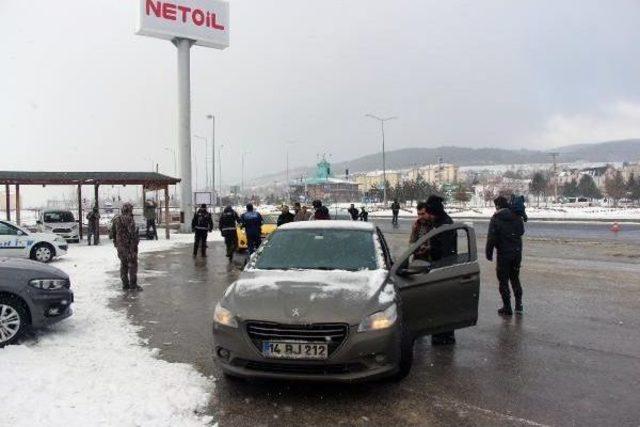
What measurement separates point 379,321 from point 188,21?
3265 centimetres

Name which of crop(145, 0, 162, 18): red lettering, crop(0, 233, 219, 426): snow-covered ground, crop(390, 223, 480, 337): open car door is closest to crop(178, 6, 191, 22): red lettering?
crop(145, 0, 162, 18): red lettering

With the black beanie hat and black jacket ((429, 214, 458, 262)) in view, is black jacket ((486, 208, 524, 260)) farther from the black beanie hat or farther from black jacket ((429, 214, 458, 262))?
black jacket ((429, 214, 458, 262))

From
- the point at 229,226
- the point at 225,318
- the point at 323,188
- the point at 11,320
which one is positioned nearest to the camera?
Result: the point at 225,318

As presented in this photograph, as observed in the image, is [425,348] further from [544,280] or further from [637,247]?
[637,247]

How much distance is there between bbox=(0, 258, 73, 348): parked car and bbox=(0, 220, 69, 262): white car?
8.89 metres

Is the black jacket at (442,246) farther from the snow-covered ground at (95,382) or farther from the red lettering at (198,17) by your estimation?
the red lettering at (198,17)

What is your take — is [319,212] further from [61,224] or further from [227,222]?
[61,224]

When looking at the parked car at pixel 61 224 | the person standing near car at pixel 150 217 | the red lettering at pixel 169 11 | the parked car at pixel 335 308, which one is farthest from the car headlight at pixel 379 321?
the red lettering at pixel 169 11

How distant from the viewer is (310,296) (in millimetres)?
4828

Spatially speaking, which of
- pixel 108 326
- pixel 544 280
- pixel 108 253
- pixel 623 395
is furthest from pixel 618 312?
pixel 108 253

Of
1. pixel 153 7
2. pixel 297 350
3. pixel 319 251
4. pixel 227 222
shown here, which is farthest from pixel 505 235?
pixel 153 7

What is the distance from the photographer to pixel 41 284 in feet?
22.1

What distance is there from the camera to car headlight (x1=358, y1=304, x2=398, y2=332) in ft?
15.0

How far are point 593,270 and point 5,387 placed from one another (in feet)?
42.8
